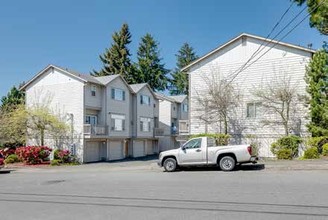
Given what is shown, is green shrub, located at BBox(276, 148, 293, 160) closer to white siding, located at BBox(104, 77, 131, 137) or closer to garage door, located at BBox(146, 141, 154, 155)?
white siding, located at BBox(104, 77, 131, 137)

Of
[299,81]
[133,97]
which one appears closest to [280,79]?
[299,81]

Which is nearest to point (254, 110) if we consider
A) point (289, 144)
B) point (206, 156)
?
point (289, 144)

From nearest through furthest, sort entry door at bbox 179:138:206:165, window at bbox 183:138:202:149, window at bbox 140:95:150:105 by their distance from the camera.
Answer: entry door at bbox 179:138:206:165 < window at bbox 183:138:202:149 < window at bbox 140:95:150:105

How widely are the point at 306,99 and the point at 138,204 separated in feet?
61.6

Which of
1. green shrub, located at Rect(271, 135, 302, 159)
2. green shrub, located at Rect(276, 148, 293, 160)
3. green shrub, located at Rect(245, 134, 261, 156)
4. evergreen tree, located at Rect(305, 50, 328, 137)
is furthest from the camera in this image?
green shrub, located at Rect(245, 134, 261, 156)

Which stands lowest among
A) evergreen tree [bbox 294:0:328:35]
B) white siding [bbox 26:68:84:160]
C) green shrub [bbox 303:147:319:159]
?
green shrub [bbox 303:147:319:159]

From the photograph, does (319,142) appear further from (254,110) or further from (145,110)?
(145,110)

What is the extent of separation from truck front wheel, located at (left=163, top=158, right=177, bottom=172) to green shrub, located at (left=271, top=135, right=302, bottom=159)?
8.34m

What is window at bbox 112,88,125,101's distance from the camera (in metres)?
40.4

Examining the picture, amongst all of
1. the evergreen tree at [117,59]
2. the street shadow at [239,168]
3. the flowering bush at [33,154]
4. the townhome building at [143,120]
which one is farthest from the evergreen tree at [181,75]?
the street shadow at [239,168]

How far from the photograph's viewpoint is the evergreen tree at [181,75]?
70875 millimetres

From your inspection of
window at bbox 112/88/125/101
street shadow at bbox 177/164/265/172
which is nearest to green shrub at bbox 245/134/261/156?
street shadow at bbox 177/164/265/172

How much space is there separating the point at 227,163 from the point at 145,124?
2886 cm

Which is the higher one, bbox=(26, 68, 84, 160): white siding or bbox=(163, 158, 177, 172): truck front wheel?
bbox=(26, 68, 84, 160): white siding
